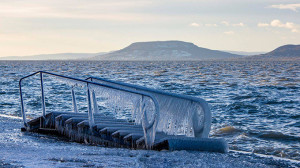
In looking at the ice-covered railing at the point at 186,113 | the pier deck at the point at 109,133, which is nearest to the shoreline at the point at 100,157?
the pier deck at the point at 109,133

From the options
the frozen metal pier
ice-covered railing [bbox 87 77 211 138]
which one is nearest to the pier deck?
the frozen metal pier

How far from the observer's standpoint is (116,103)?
8.14 metres

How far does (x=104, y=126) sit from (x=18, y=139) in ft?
5.50

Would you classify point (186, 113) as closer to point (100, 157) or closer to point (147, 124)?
point (147, 124)

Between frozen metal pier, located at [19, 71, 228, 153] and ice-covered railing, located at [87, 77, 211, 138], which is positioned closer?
frozen metal pier, located at [19, 71, 228, 153]

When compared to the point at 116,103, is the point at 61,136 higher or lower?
lower

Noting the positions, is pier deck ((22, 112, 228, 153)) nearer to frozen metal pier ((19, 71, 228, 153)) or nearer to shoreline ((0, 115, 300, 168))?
frozen metal pier ((19, 71, 228, 153))

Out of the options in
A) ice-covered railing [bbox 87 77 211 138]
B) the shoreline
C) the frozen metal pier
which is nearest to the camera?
the shoreline

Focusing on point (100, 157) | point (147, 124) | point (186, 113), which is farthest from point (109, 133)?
point (100, 157)

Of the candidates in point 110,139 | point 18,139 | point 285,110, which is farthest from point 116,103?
point 285,110

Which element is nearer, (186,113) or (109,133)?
(186,113)

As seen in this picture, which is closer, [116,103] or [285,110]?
[116,103]

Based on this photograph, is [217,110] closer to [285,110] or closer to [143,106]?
[285,110]

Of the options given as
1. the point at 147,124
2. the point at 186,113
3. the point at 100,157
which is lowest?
the point at 100,157
